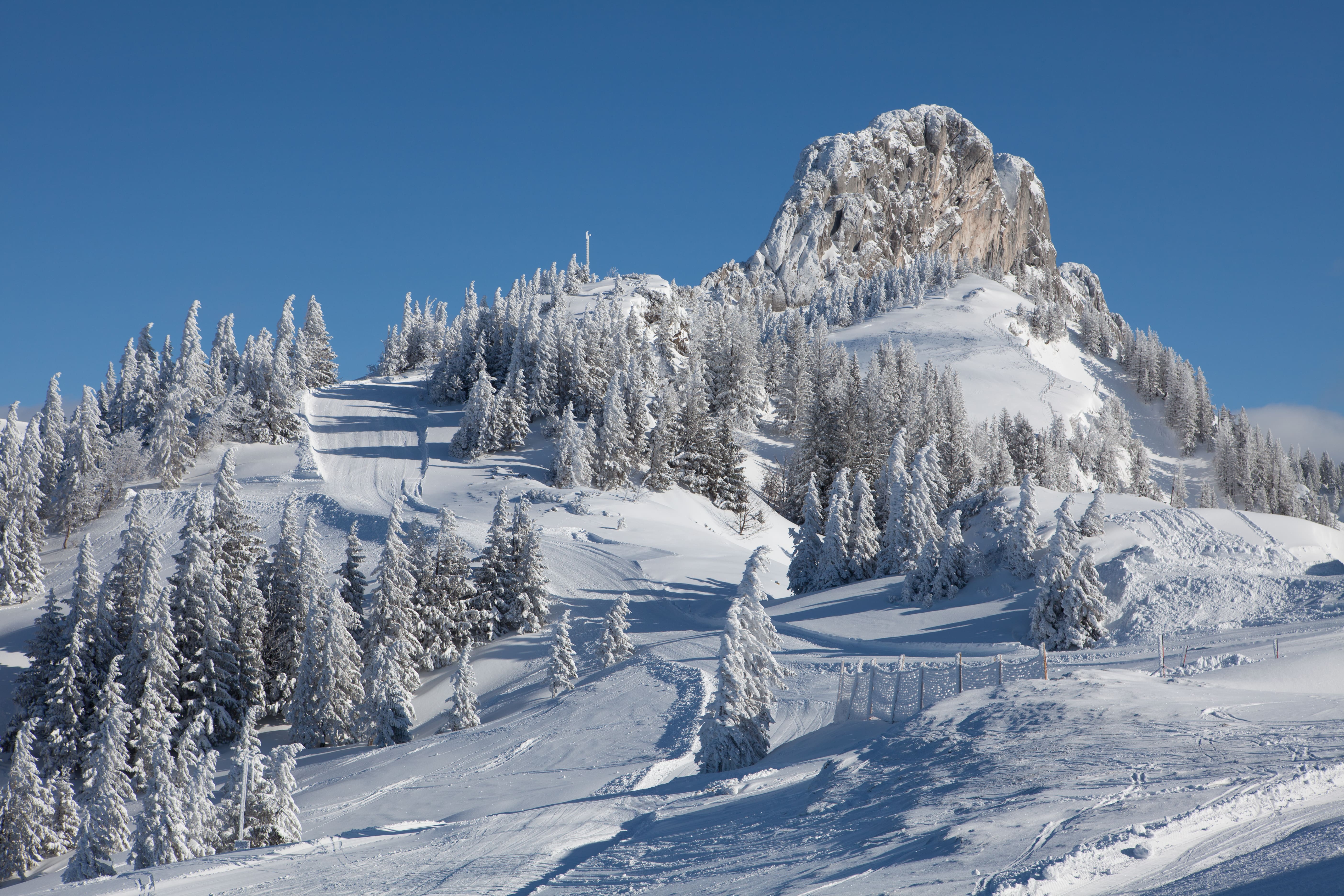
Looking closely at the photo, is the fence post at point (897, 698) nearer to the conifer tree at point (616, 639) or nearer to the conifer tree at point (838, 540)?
the conifer tree at point (616, 639)

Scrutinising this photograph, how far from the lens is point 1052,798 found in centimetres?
1048

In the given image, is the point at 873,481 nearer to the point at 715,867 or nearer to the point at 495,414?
the point at 495,414

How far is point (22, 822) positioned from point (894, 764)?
2692 cm

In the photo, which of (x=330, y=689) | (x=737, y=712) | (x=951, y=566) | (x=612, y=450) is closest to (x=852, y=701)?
(x=737, y=712)

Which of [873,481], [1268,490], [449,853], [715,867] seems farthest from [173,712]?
[1268,490]

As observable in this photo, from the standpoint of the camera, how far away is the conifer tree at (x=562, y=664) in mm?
33375

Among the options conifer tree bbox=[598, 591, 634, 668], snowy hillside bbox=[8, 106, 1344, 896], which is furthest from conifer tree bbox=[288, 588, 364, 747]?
conifer tree bbox=[598, 591, 634, 668]

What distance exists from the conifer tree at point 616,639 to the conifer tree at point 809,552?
523 inches

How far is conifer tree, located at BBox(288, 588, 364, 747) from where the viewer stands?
35188 mm

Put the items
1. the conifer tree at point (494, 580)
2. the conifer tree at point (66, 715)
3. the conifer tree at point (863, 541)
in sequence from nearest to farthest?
the conifer tree at point (66, 715) < the conifer tree at point (494, 580) < the conifer tree at point (863, 541)

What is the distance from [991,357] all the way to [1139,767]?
123 metres

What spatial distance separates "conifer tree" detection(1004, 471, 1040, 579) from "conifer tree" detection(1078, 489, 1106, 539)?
175 centimetres

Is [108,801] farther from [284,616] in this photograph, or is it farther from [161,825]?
[284,616]

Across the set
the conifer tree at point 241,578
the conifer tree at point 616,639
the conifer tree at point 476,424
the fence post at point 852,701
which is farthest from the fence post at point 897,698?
the conifer tree at point 476,424
